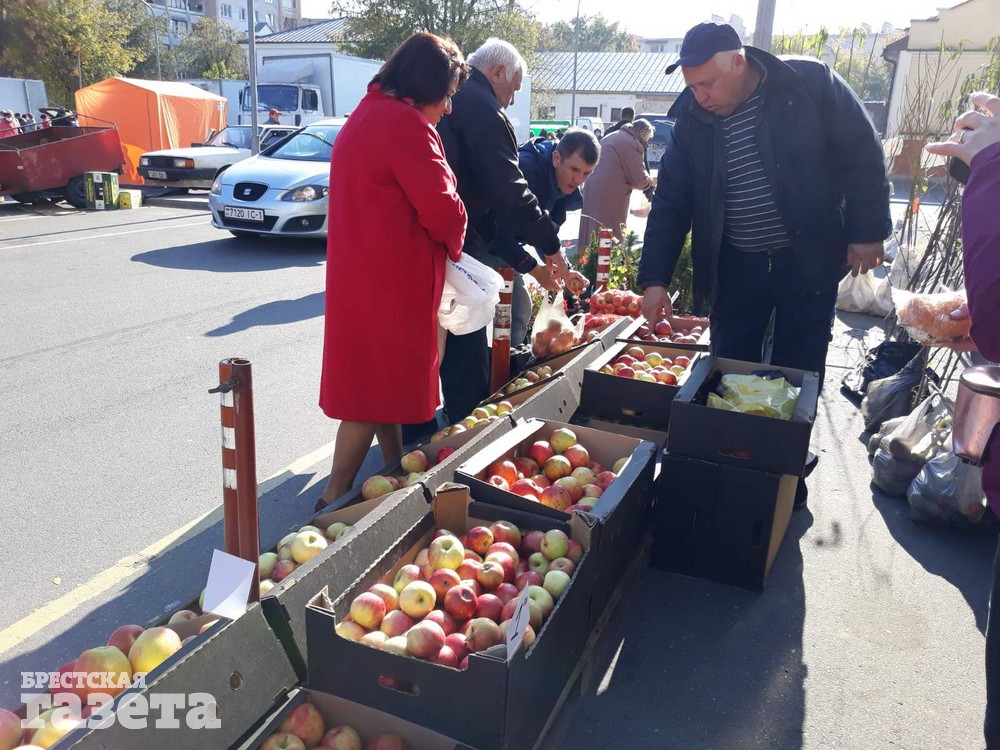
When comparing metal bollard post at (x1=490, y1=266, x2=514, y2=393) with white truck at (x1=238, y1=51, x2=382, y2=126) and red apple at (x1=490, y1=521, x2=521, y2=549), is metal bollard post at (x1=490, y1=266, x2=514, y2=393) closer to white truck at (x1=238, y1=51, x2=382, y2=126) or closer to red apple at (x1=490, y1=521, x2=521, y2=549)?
red apple at (x1=490, y1=521, x2=521, y2=549)

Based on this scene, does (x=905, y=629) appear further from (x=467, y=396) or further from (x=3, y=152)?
(x=3, y=152)

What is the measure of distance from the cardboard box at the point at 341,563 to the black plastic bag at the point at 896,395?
3599mm

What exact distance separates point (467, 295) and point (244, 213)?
326 inches

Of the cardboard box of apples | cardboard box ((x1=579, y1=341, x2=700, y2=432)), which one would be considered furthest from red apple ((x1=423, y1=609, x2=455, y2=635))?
cardboard box ((x1=579, y1=341, x2=700, y2=432))

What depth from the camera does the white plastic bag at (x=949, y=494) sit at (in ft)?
12.4

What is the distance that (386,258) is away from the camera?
3221 millimetres

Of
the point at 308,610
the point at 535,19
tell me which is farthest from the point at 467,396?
the point at 535,19

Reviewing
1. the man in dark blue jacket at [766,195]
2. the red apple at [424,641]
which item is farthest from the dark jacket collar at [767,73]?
the red apple at [424,641]

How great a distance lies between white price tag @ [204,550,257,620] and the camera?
71.7 inches

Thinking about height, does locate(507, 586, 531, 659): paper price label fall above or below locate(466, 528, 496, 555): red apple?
above

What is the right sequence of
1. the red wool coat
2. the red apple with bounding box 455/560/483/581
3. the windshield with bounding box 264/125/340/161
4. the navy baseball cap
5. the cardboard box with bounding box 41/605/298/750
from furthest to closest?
1. the windshield with bounding box 264/125/340/161
2. the navy baseball cap
3. the red wool coat
4. the red apple with bounding box 455/560/483/581
5. the cardboard box with bounding box 41/605/298/750

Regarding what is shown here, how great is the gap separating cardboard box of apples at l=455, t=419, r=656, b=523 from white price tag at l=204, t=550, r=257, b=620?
3.56 feet

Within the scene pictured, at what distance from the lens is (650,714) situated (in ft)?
8.67

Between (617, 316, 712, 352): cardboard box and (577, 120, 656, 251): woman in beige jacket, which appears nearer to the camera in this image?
(617, 316, 712, 352): cardboard box
